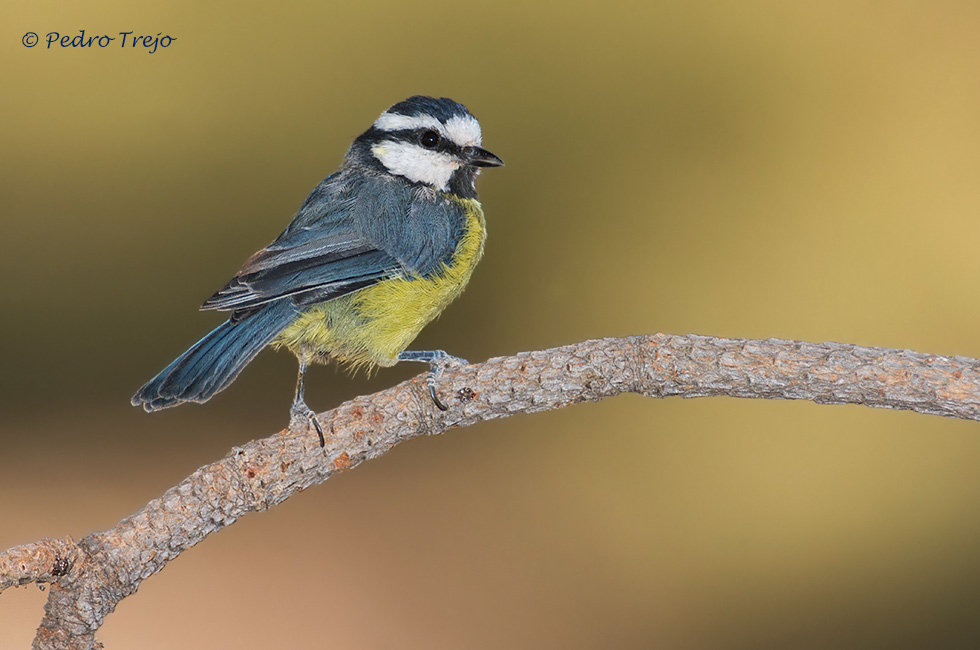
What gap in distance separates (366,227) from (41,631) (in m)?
0.94

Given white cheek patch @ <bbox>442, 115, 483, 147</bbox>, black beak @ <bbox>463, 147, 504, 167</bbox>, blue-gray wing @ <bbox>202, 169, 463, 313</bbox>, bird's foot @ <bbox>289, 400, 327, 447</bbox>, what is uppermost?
white cheek patch @ <bbox>442, 115, 483, 147</bbox>

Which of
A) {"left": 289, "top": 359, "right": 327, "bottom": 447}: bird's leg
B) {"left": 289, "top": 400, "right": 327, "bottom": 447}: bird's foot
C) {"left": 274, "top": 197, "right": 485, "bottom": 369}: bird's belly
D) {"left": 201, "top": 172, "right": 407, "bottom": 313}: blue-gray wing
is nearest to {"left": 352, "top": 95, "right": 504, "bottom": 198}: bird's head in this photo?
{"left": 201, "top": 172, "right": 407, "bottom": 313}: blue-gray wing

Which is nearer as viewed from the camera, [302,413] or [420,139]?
[302,413]

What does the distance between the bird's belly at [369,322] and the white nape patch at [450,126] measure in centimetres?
31

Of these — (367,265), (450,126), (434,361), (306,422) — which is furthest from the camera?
(450,126)

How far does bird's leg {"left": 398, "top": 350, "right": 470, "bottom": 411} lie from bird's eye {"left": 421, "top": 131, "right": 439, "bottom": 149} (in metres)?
0.49

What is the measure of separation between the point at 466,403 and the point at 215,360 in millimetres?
446

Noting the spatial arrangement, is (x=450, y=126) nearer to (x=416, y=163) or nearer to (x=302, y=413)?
(x=416, y=163)

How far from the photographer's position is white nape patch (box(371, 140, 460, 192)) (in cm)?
186

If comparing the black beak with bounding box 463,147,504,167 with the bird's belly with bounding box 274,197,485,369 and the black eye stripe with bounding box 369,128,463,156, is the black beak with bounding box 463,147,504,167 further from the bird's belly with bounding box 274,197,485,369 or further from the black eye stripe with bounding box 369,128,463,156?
the bird's belly with bounding box 274,197,485,369

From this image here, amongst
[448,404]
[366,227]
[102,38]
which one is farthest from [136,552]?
[102,38]

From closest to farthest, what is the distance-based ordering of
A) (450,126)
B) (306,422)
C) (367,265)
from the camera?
(306,422) → (367,265) → (450,126)

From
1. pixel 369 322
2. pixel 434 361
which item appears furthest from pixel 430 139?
pixel 434 361

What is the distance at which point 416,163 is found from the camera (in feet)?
6.15
